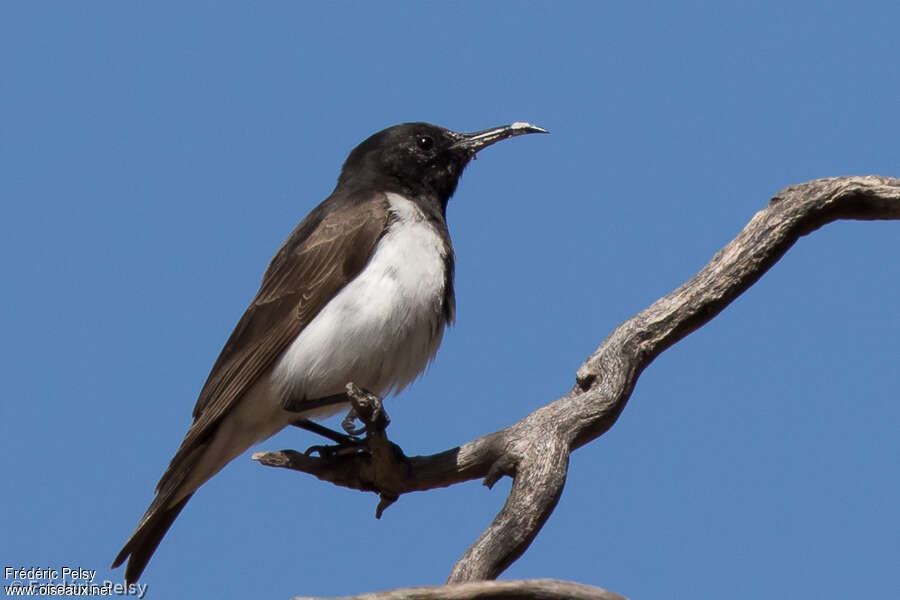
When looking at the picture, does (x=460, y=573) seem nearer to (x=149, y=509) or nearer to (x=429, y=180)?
(x=149, y=509)

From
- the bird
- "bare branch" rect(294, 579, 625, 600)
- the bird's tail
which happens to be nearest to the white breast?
the bird

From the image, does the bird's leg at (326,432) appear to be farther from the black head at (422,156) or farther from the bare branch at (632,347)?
the black head at (422,156)

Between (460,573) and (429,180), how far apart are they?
12.5 ft

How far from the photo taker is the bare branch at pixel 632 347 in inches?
264

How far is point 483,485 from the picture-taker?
6.91 meters

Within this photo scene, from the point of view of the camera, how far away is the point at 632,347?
6969 millimetres

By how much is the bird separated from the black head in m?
0.48

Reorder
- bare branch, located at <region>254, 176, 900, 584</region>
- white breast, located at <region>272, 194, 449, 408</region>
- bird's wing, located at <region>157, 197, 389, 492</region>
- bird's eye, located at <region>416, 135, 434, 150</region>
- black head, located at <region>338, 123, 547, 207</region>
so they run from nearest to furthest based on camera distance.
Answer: bare branch, located at <region>254, 176, 900, 584</region> → white breast, located at <region>272, 194, 449, 408</region> → bird's wing, located at <region>157, 197, 389, 492</region> → black head, located at <region>338, 123, 547, 207</region> → bird's eye, located at <region>416, 135, 434, 150</region>

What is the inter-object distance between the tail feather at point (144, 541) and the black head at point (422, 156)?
2797 millimetres

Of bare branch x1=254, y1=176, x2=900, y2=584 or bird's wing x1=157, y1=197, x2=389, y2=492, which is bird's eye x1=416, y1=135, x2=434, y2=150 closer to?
bird's wing x1=157, y1=197, x2=389, y2=492

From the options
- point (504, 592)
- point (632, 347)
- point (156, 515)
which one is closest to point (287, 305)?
point (156, 515)

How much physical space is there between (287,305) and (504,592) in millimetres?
3329

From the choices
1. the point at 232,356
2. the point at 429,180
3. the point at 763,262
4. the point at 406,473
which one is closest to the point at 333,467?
the point at 406,473

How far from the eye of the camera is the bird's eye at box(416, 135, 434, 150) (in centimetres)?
891
